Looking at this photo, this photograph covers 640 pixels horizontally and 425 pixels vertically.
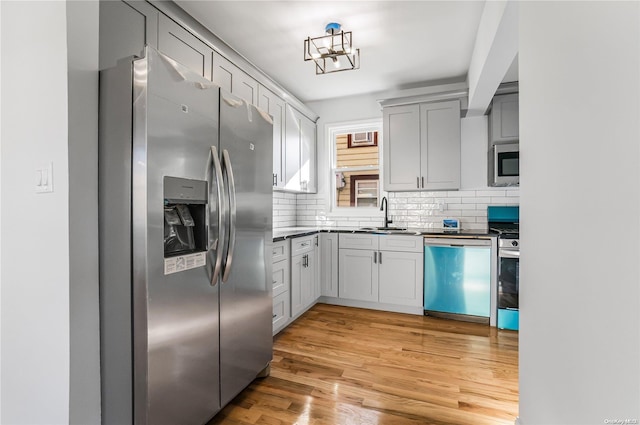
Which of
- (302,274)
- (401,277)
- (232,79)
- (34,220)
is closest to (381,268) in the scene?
(401,277)

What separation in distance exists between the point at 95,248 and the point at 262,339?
3.77 feet

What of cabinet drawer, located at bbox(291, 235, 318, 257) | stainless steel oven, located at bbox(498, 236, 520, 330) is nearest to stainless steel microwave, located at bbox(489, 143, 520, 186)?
stainless steel oven, located at bbox(498, 236, 520, 330)

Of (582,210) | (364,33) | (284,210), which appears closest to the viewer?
(582,210)

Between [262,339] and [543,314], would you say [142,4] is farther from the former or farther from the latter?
[543,314]

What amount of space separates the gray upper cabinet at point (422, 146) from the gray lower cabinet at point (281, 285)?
5.65 ft

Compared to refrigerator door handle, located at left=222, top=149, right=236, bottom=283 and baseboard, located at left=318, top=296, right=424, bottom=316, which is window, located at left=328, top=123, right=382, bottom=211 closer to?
baseboard, located at left=318, top=296, right=424, bottom=316

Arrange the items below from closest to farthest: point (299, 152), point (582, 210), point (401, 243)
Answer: point (582, 210), point (401, 243), point (299, 152)

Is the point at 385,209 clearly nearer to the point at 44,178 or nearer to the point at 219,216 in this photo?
the point at 219,216

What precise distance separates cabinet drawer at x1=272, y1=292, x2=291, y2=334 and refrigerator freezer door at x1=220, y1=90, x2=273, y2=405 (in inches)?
21.4

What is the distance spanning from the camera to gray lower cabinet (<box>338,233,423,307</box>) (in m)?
3.37

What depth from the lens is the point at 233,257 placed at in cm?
174

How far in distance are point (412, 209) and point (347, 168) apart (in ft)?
3.44

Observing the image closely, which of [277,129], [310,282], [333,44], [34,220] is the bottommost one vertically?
[310,282]

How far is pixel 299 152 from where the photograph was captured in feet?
12.9
